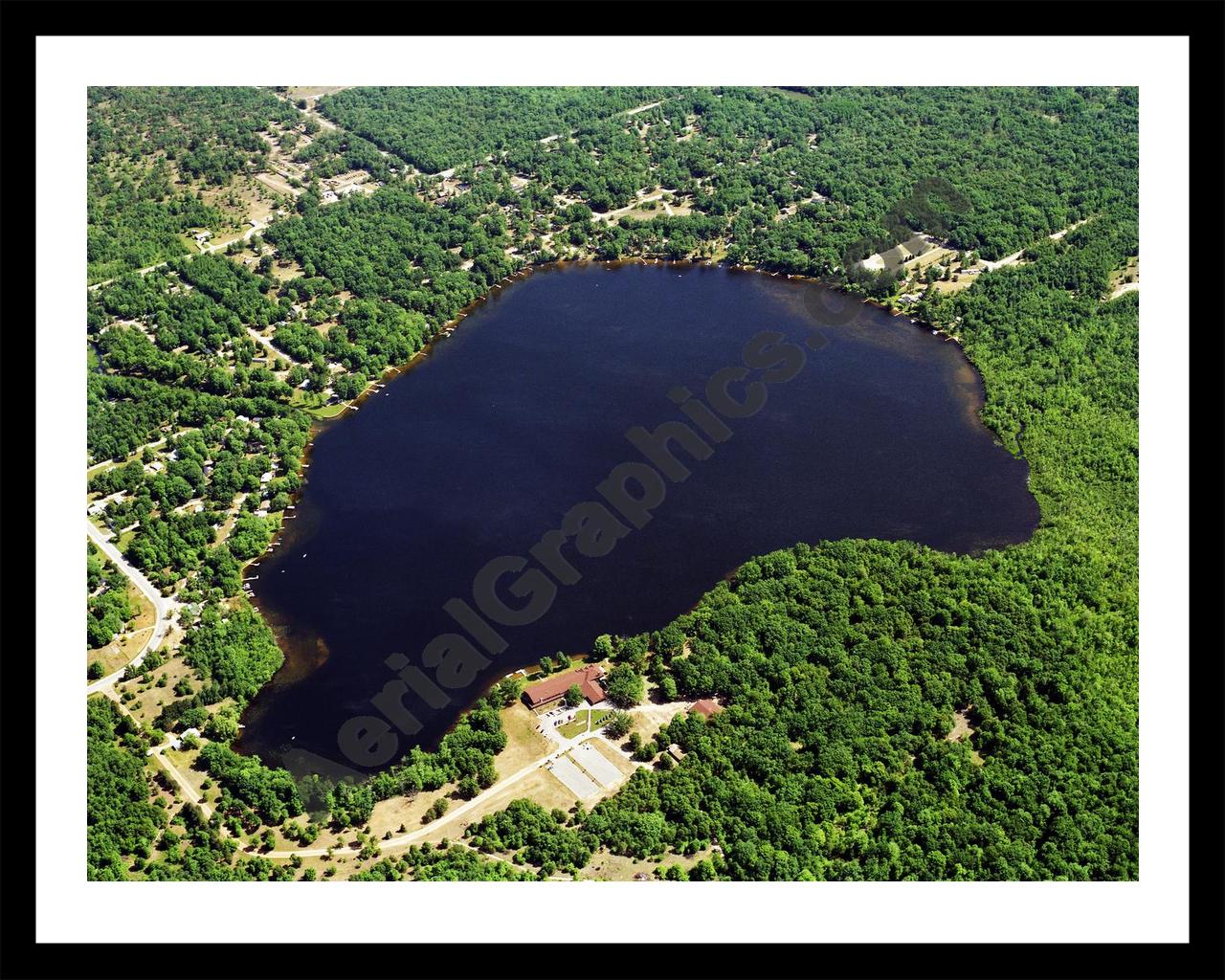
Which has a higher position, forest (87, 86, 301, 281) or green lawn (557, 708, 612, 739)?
forest (87, 86, 301, 281)

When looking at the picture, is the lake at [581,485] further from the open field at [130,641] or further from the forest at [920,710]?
the open field at [130,641]

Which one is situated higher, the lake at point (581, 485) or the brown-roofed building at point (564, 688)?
the lake at point (581, 485)

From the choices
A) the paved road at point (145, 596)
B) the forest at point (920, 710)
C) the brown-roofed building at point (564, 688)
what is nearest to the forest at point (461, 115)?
the paved road at point (145, 596)

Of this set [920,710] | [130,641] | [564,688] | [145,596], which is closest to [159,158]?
[145,596]

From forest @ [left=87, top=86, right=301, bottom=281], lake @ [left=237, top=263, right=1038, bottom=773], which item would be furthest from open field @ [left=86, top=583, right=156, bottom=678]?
forest @ [left=87, top=86, right=301, bottom=281]

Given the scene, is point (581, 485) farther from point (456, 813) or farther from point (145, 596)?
point (456, 813)

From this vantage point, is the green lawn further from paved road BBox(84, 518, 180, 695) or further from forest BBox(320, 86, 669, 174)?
forest BBox(320, 86, 669, 174)

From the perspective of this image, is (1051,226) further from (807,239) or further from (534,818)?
(534,818)
